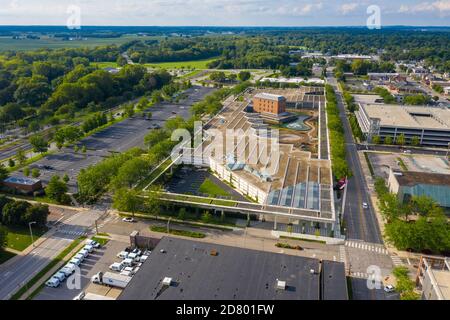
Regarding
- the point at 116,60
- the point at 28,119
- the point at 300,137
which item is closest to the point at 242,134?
the point at 300,137

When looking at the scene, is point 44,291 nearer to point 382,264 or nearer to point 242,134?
point 382,264

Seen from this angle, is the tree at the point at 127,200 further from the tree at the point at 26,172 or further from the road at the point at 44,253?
the tree at the point at 26,172

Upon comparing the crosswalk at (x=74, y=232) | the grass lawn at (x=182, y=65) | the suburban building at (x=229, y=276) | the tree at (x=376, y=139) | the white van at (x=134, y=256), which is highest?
the grass lawn at (x=182, y=65)

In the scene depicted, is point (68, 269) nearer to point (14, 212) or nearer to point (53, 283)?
point (53, 283)

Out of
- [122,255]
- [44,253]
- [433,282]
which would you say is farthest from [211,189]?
[433,282]

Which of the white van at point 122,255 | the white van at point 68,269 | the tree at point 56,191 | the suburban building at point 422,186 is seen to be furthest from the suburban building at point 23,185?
the suburban building at point 422,186

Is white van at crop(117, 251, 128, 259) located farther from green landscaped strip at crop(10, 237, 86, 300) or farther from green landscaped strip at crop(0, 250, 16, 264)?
green landscaped strip at crop(0, 250, 16, 264)

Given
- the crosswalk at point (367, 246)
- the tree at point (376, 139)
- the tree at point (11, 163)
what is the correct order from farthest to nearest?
the tree at point (376, 139)
the tree at point (11, 163)
the crosswalk at point (367, 246)

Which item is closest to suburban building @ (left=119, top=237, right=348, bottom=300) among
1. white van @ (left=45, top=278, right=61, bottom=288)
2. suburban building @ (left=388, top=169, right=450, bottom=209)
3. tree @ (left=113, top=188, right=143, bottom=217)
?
white van @ (left=45, top=278, right=61, bottom=288)
